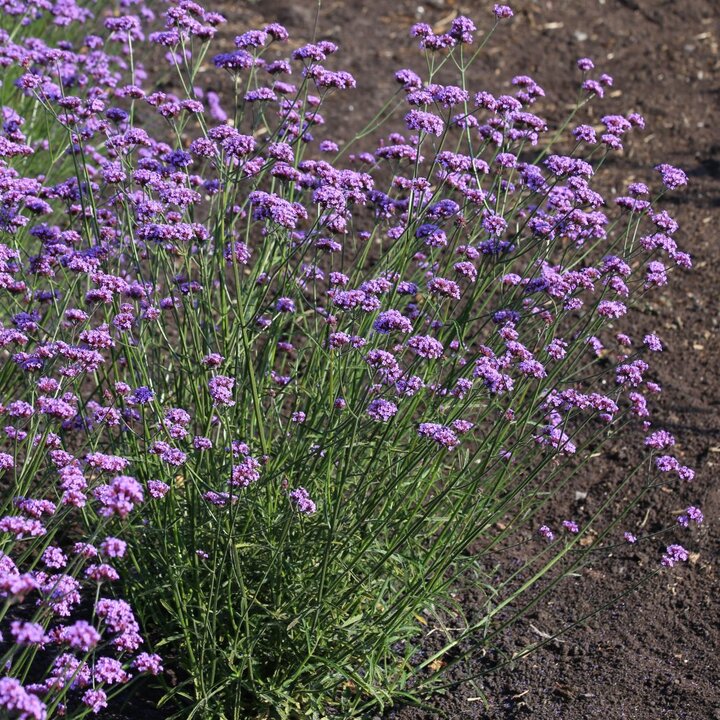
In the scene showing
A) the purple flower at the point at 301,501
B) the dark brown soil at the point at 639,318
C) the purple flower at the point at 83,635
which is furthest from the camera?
the dark brown soil at the point at 639,318

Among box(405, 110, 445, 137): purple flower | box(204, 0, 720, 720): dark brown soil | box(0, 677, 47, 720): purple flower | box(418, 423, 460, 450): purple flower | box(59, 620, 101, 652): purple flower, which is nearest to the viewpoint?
box(0, 677, 47, 720): purple flower

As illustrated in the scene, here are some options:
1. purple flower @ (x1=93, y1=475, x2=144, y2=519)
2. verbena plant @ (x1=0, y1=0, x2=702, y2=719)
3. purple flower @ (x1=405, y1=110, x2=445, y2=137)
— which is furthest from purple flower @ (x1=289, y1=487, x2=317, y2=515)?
purple flower @ (x1=405, y1=110, x2=445, y2=137)

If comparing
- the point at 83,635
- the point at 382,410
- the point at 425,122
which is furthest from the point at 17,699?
the point at 425,122

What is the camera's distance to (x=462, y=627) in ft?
13.5

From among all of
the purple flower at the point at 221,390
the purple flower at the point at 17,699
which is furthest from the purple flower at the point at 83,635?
the purple flower at the point at 221,390

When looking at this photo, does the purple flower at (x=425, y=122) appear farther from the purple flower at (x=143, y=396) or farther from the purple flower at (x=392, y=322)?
the purple flower at (x=143, y=396)

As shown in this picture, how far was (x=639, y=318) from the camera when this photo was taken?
6.18 metres

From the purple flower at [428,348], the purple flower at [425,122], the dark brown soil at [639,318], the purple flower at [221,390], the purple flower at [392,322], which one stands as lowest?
the dark brown soil at [639,318]

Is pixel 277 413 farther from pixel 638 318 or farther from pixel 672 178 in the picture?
pixel 638 318

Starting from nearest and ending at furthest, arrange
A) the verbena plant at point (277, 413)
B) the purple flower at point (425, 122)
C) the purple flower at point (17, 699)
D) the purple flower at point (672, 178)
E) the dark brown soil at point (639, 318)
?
the purple flower at point (17, 699), the verbena plant at point (277, 413), the purple flower at point (425, 122), the purple flower at point (672, 178), the dark brown soil at point (639, 318)

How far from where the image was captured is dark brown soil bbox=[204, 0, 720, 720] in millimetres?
3877

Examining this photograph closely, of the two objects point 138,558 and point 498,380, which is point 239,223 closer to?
point 138,558

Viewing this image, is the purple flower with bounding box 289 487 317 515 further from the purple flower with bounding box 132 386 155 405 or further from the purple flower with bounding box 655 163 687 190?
the purple flower with bounding box 655 163 687 190

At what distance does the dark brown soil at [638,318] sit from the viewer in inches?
153
